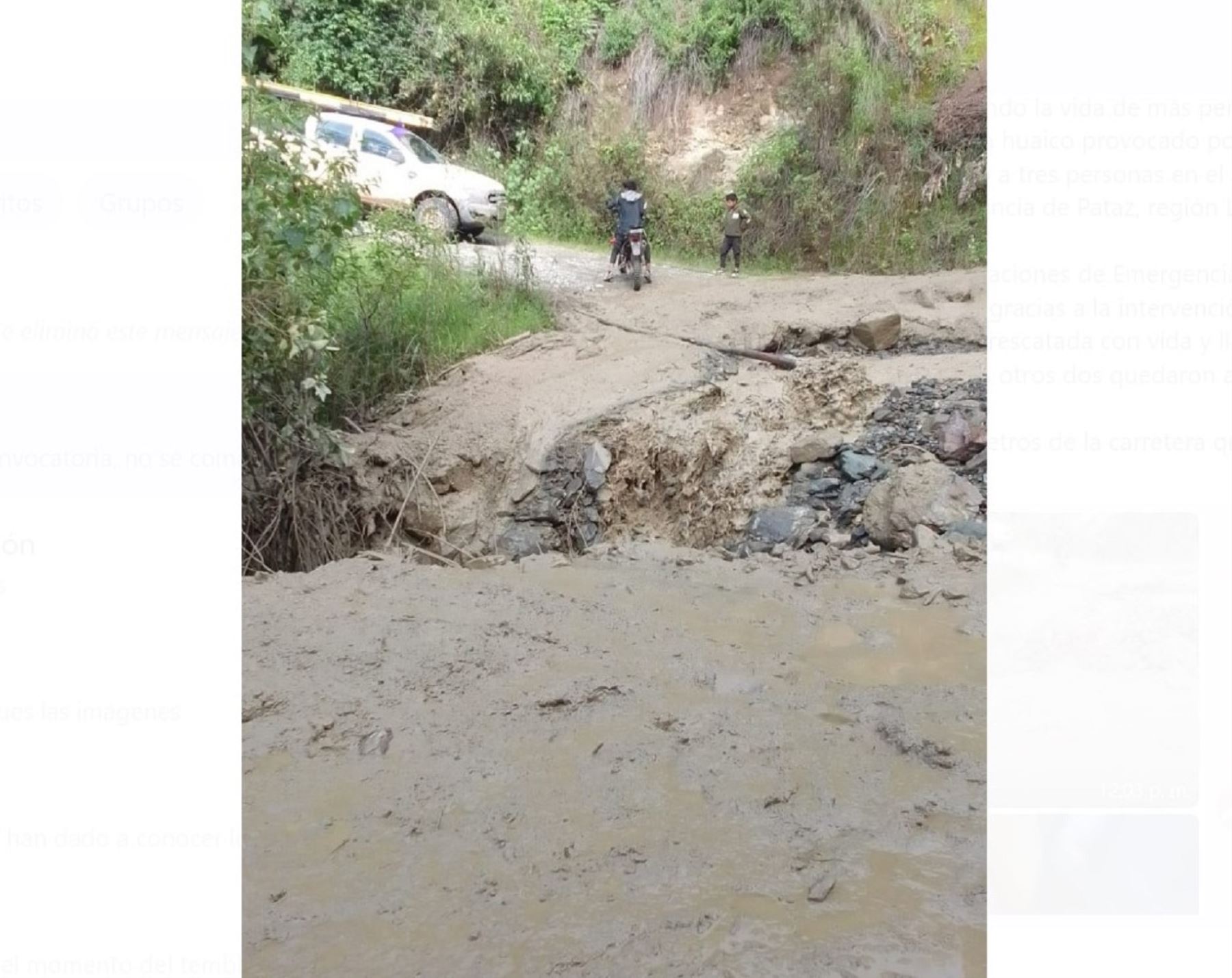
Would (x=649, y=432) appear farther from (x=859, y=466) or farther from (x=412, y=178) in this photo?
(x=412, y=178)

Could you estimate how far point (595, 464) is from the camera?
6422mm

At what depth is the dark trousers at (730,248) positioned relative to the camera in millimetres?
10875

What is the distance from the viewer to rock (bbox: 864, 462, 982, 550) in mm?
5227

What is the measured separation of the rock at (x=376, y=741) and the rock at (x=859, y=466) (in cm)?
381

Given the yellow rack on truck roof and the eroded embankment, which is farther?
the yellow rack on truck roof

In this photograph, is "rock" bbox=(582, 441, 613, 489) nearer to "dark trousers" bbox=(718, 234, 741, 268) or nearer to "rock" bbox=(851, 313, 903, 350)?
"rock" bbox=(851, 313, 903, 350)

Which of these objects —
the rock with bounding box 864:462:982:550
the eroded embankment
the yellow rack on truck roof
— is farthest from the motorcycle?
the rock with bounding box 864:462:982:550

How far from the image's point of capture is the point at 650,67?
1461 cm

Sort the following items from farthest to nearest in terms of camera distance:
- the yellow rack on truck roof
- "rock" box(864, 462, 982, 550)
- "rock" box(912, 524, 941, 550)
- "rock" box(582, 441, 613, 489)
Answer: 1. the yellow rack on truck roof
2. "rock" box(582, 441, 613, 489)
3. "rock" box(864, 462, 982, 550)
4. "rock" box(912, 524, 941, 550)

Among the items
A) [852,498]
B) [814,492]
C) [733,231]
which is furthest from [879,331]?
[733,231]

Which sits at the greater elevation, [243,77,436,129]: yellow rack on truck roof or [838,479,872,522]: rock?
[243,77,436,129]: yellow rack on truck roof

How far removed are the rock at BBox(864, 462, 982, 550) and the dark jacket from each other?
16.5ft

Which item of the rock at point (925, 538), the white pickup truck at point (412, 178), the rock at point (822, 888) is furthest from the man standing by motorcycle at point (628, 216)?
the rock at point (822, 888)

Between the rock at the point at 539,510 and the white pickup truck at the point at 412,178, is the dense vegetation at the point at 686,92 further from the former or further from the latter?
the rock at the point at 539,510
